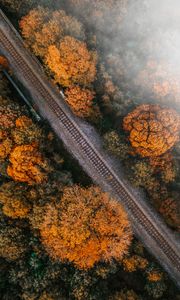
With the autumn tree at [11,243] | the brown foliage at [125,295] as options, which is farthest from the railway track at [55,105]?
the autumn tree at [11,243]

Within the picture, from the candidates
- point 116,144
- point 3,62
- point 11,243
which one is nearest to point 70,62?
point 3,62

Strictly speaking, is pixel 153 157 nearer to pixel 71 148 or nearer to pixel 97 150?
pixel 97 150

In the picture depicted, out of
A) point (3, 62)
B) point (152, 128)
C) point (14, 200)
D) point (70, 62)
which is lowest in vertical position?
point (14, 200)

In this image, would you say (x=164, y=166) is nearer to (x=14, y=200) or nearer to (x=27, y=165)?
(x=27, y=165)

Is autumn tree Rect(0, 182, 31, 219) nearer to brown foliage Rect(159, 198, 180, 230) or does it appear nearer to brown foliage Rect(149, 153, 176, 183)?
brown foliage Rect(149, 153, 176, 183)

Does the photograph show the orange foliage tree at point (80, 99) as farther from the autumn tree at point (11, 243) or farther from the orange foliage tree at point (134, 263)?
the orange foliage tree at point (134, 263)
